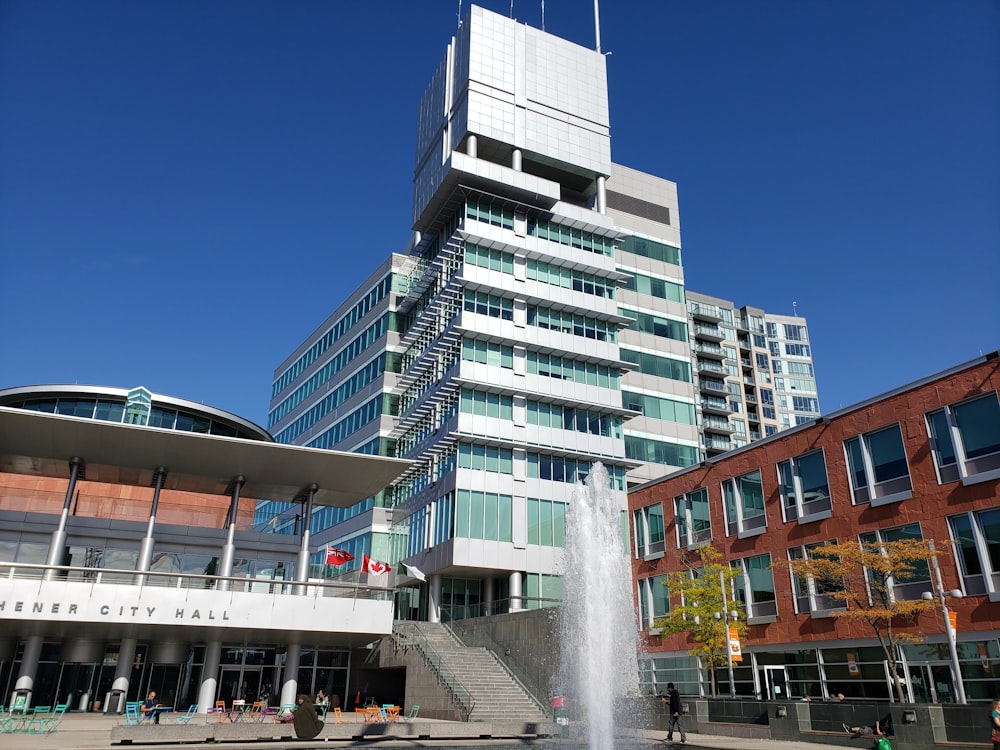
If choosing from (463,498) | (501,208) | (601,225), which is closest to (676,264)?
(601,225)

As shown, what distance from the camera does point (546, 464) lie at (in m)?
52.2

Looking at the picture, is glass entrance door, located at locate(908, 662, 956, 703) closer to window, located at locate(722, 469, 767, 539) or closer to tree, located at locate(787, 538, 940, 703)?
tree, located at locate(787, 538, 940, 703)

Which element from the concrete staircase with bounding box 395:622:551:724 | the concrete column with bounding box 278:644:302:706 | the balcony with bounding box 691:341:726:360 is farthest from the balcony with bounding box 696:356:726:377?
the concrete column with bounding box 278:644:302:706

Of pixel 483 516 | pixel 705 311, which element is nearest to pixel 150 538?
pixel 483 516

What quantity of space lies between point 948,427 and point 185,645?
3583cm

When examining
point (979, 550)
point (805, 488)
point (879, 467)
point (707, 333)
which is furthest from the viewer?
point (707, 333)

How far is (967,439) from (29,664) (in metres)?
39.0

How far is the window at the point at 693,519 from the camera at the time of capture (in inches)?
1574

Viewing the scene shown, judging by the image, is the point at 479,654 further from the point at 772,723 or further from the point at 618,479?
the point at 618,479

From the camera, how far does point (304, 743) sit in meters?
24.6

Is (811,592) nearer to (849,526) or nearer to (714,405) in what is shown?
(849,526)

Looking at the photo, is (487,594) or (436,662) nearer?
(436,662)

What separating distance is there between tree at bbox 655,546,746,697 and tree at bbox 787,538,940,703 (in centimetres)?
476

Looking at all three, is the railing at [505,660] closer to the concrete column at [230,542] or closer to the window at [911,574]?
the concrete column at [230,542]
